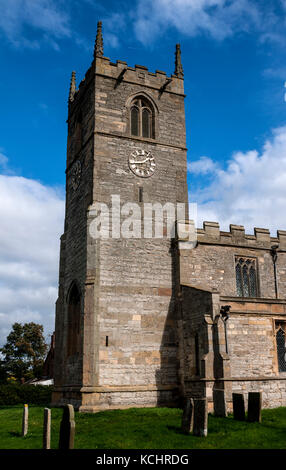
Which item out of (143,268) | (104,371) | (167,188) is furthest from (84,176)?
(104,371)

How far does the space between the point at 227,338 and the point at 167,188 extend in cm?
834

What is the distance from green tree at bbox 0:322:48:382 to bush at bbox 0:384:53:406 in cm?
1843

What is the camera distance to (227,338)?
18.0m

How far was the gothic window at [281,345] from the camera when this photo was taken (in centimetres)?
1866

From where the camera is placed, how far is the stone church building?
60.1 ft

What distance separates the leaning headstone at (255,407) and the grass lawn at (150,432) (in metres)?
0.28

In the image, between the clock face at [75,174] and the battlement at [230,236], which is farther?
the clock face at [75,174]

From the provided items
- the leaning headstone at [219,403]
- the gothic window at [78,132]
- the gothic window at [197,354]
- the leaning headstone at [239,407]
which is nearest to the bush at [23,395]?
the gothic window at [197,354]

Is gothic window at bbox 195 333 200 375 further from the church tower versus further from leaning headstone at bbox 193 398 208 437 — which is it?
leaning headstone at bbox 193 398 208 437

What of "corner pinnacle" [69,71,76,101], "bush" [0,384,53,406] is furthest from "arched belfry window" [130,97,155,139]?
"bush" [0,384,53,406]

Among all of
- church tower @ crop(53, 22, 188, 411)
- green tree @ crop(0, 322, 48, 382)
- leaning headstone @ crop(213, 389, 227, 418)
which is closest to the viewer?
leaning headstone @ crop(213, 389, 227, 418)

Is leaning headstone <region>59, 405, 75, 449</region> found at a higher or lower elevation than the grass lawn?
higher

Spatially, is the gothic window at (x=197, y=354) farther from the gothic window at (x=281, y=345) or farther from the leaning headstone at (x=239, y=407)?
the leaning headstone at (x=239, y=407)
